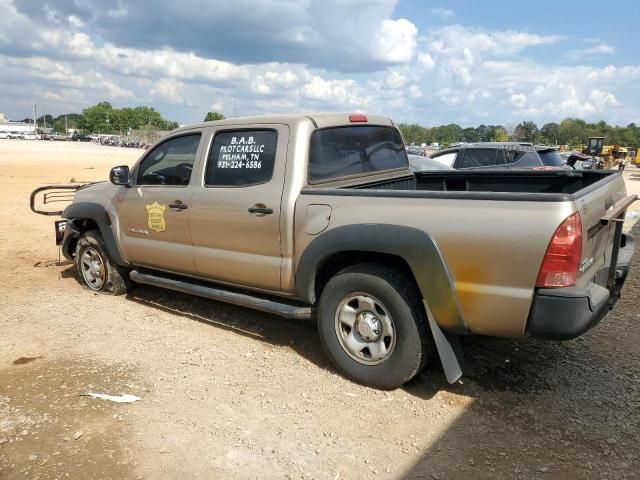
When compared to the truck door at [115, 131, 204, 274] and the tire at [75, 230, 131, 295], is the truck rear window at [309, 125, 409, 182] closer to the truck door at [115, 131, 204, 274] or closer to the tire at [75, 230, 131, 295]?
the truck door at [115, 131, 204, 274]

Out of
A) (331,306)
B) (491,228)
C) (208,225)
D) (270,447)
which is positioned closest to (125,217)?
(208,225)

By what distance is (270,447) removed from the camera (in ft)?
10.4

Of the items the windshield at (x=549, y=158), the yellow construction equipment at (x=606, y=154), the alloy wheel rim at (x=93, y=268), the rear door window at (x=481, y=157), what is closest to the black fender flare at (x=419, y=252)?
the alloy wheel rim at (x=93, y=268)

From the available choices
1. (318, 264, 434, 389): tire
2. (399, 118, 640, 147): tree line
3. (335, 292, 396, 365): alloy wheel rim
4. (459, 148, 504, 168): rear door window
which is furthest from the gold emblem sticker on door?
(399, 118, 640, 147): tree line

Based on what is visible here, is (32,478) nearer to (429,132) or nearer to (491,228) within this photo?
(491,228)

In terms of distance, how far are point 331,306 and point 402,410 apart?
854 mm

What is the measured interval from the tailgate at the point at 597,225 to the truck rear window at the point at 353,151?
189 centimetres

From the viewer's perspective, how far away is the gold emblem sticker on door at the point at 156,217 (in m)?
4.99

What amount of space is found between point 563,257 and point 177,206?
3244mm

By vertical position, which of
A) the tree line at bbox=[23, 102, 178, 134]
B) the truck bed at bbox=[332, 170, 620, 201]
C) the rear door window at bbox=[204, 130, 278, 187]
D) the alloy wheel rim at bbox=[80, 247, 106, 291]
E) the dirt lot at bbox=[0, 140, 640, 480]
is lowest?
the dirt lot at bbox=[0, 140, 640, 480]

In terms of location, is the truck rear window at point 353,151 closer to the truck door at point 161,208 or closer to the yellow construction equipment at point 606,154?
the truck door at point 161,208

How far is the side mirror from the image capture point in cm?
527

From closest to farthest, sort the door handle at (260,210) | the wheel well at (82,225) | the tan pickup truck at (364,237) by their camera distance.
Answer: the tan pickup truck at (364,237) < the door handle at (260,210) < the wheel well at (82,225)

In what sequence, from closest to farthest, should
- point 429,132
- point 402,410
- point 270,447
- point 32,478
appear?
1. point 32,478
2. point 270,447
3. point 402,410
4. point 429,132
